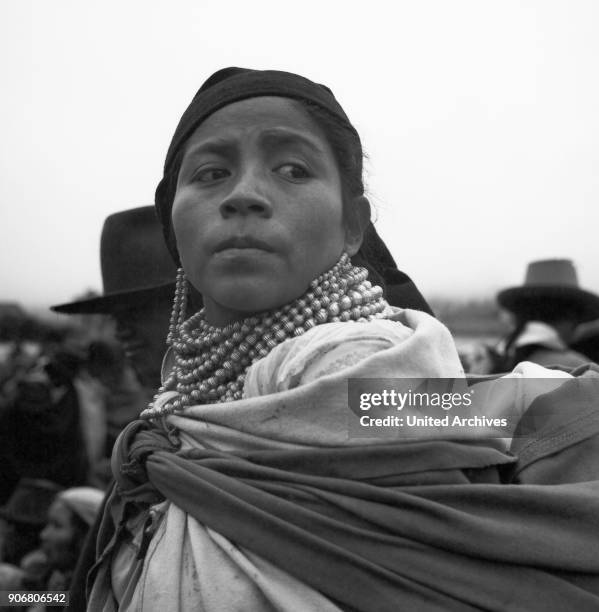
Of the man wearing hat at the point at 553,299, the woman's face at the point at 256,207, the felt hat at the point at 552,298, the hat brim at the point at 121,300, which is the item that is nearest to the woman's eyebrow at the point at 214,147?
the woman's face at the point at 256,207

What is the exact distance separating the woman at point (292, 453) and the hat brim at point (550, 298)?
429 centimetres

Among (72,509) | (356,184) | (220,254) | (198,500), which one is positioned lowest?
(72,509)

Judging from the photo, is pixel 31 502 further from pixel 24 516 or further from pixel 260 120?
pixel 260 120

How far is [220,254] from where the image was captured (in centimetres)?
143

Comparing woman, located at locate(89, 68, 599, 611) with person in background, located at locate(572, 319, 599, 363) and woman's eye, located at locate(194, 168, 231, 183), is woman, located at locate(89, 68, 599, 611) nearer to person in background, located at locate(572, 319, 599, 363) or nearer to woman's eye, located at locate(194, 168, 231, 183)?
woman's eye, located at locate(194, 168, 231, 183)

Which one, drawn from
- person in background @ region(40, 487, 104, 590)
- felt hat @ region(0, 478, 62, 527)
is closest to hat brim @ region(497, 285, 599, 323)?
felt hat @ region(0, 478, 62, 527)

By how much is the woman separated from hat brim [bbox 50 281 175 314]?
4.72 feet

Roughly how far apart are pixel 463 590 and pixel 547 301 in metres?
4.70

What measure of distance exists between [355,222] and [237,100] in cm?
33

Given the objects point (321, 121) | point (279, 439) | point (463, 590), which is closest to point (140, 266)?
point (321, 121)

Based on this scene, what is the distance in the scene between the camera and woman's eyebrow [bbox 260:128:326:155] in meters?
1.47

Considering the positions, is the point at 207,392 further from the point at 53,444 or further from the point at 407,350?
the point at 53,444

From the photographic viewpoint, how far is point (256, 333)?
4.81 feet

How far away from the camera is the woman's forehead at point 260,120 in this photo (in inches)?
58.3
